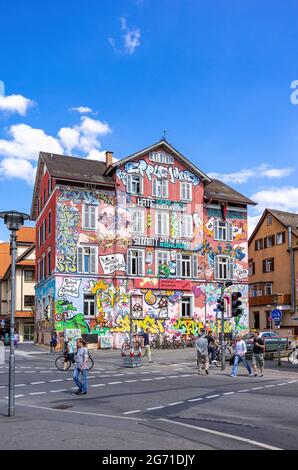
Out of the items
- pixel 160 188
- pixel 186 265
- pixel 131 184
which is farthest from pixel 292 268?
pixel 131 184

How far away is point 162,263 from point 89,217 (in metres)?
6.76

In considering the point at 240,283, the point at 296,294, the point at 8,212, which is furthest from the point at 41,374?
the point at 296,294

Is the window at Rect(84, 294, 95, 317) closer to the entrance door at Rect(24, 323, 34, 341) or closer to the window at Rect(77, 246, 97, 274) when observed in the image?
the window at Rect(77, 246, 97, 274)

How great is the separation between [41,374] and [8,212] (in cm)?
1302

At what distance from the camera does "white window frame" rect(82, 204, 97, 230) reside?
142 ft

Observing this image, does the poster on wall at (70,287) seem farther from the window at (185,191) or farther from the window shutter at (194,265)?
the window at (185,191)

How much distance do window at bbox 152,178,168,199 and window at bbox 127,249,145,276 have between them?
189 inches

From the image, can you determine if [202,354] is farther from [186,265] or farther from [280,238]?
[280,238]

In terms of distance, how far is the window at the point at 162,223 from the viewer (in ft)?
150

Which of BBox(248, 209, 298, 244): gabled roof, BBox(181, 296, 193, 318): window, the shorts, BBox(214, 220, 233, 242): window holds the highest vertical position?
BBox(248, 209, 298, 244): gabled roof

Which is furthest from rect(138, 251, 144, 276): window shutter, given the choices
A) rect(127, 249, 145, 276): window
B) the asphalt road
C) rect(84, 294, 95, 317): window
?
the asphalt road

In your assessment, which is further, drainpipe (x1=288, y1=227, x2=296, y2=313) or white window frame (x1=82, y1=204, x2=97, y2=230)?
drainpipe (x1=288, y1=227, x2=296, y2=313)

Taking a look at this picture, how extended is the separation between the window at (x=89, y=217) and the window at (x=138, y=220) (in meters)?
3.10

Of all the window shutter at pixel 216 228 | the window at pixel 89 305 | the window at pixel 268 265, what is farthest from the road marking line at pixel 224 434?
the window at pixel 268 265
